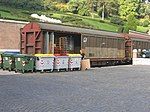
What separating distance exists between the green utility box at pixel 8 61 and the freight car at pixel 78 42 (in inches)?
105

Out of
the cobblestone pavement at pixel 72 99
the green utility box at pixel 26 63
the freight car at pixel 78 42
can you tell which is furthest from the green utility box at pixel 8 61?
the cobblestone pavement at pixel 72 99

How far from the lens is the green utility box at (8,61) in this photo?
24283 mm

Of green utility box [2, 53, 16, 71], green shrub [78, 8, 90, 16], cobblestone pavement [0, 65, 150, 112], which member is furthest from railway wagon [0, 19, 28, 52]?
green shrub [78, 8, 90, 16]

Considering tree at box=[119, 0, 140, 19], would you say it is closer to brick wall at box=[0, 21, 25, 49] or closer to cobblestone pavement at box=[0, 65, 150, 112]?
brick wall at box=[0, 21, 25, 49]

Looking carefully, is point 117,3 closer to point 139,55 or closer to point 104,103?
point 139,55

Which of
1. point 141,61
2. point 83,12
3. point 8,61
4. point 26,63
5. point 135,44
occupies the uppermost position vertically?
point 83,12

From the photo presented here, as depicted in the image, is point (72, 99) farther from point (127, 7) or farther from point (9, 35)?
point (127, 7)

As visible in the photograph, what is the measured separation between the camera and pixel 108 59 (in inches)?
1399

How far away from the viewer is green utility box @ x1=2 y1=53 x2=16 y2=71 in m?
24.3

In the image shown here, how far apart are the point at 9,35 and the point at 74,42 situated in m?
9.22

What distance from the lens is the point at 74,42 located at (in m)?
32.0

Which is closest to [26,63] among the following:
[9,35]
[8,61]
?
[8,61]

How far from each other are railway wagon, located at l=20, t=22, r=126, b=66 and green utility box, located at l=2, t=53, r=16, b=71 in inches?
106

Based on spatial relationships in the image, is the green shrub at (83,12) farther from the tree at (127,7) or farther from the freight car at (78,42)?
the freight car at (78,42)
